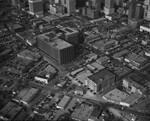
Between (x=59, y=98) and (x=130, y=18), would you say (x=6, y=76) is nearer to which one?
(x=59, y=98)

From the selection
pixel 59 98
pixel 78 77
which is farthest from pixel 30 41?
pixel 59 98

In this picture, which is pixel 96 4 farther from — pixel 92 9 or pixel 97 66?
pixel 97 66

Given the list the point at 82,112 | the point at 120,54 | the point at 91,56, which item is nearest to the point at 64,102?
the point at 82,112

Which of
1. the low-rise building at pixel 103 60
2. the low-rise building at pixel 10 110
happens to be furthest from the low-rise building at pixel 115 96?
the low-rise building at pixel 10 110

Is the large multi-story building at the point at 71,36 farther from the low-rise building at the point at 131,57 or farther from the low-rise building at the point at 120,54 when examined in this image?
the low-rise building at the point at 131,57

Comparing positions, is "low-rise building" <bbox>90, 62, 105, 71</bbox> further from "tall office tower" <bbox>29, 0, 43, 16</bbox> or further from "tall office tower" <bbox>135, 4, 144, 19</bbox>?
"tall office tower" <bbox>29, 0, 43, 16</bbox>

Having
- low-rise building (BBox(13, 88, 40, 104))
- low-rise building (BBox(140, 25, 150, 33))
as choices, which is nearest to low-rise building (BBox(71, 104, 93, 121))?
low-rise building (BBox(13, 88, 40, 104))

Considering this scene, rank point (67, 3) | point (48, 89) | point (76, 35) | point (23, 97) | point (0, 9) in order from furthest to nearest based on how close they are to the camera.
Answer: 1. point (0, 9)
2. point (67, 3)
3. point (76, 35)
4. point (48, 89)
5. point (23, 97)
